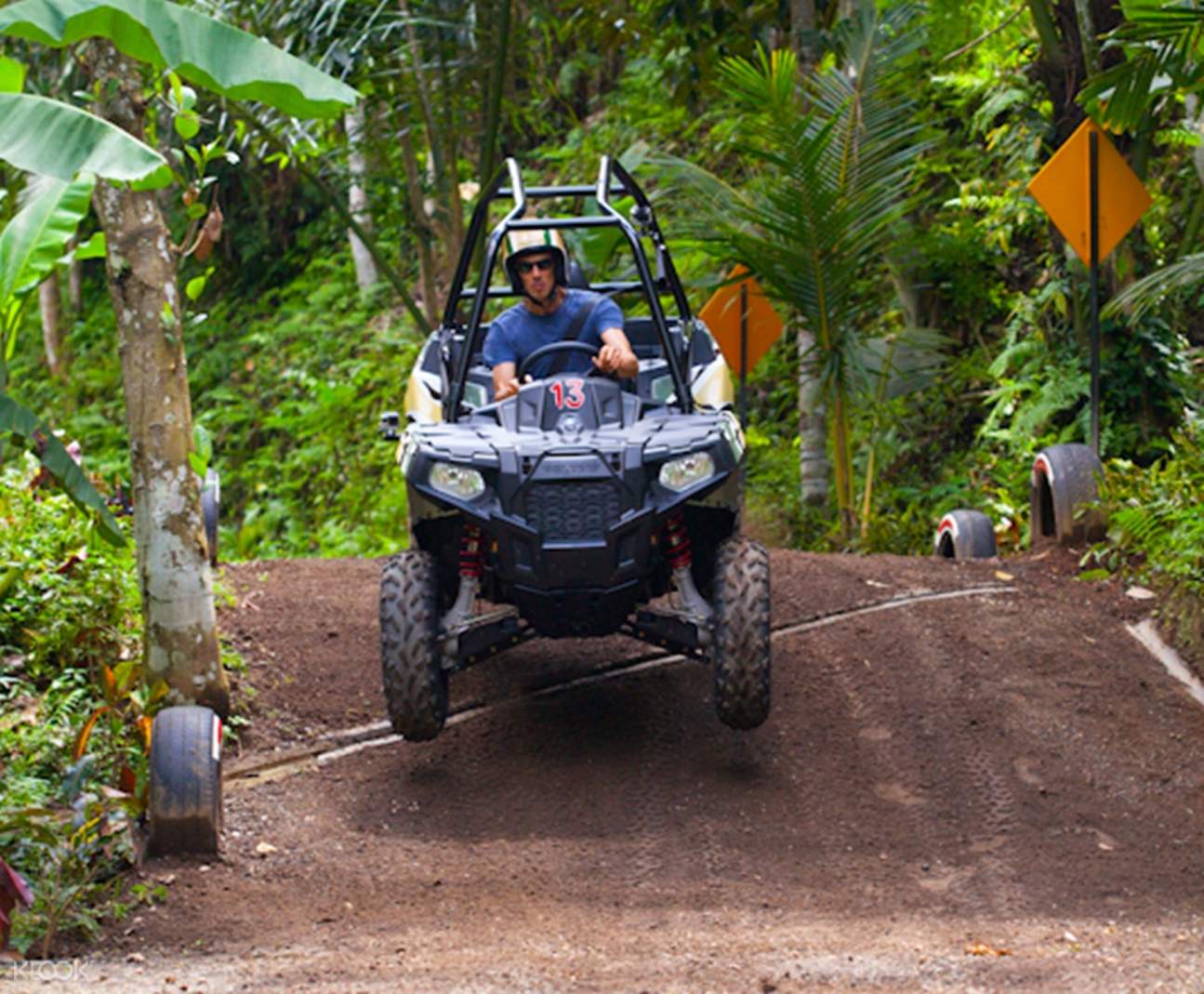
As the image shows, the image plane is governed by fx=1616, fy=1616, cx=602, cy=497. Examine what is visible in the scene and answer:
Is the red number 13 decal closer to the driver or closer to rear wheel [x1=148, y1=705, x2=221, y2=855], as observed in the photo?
the driver

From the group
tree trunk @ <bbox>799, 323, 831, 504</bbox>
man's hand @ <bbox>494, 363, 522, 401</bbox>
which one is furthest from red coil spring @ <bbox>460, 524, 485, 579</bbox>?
tree trunk @ <bbox>799, 323, 831, 504</bbox>

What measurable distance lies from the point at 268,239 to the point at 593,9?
449 inches

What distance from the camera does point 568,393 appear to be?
21.6ft

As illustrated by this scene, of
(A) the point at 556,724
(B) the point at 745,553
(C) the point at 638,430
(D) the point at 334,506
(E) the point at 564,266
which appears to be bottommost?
(D) the point at 334,506

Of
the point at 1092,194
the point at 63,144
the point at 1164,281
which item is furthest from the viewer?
the point at 1092,194

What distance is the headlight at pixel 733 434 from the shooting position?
6.34m

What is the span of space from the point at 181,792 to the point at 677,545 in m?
2.18

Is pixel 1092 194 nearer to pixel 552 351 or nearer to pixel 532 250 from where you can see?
pixel 532 250

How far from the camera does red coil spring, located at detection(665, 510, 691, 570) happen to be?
6.56 m

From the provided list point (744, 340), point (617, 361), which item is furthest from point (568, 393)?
point (744, 340)

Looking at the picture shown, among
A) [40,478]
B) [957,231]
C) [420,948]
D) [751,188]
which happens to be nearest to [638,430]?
[420,948]

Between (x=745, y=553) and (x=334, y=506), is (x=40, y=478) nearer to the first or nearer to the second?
(x=745, y=553)

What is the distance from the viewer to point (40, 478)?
8.05 m

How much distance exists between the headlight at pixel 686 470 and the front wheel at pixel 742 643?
1.29 feet
